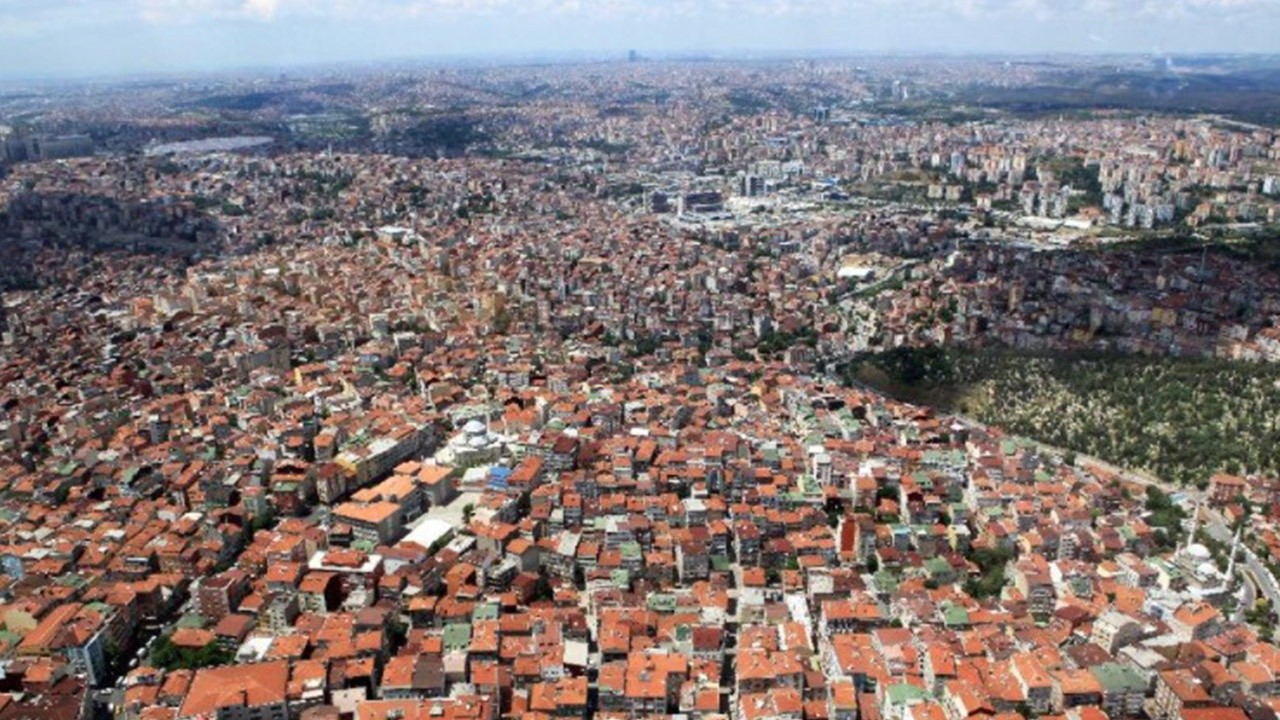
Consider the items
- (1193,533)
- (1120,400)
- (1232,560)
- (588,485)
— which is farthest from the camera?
(1120,400)

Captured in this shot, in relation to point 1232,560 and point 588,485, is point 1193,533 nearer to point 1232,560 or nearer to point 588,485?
point 1232,560

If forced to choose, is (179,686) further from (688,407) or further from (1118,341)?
(1118,341)

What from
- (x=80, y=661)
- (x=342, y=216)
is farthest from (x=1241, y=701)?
(x=342, y=216)

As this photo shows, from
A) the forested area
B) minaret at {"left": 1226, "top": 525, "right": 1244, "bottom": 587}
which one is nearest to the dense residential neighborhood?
minaret at {"left": 1226, "top": 525, "right": 1244, "bottom": 587}

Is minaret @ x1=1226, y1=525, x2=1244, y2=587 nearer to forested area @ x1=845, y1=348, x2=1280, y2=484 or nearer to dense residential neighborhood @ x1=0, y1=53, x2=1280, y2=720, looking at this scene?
dense residential neighborhood @ x1=0, y1=53, x2=1280, y2=720

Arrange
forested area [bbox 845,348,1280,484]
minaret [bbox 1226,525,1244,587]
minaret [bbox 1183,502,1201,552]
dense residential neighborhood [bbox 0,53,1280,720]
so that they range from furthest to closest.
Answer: forested area [bbox 845,348,1280,484] < minaret [bbox 1183,502,1201,552] < minaret [bbox 1226,525,1244,587] < dense residential neighborhood [bbox 0,53,1280,720]

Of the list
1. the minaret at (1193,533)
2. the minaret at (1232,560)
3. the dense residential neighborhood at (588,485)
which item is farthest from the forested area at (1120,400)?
the minaret at (1232,560)

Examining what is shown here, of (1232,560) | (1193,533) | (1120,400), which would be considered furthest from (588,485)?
(1120,400)

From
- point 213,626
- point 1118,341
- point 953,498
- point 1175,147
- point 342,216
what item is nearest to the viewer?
point 213,626

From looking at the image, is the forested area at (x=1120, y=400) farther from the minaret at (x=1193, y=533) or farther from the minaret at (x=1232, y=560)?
the minaret at (x=1232, y=560)

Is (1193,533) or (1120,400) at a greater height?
(1193,533)

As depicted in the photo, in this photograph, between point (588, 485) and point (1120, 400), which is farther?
point (1120, 400)
